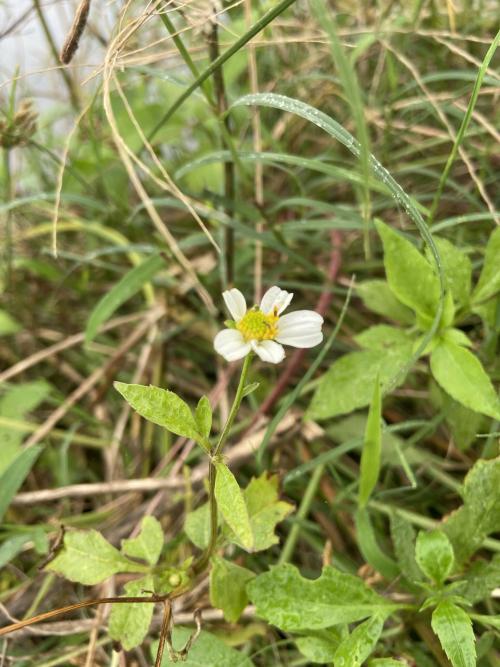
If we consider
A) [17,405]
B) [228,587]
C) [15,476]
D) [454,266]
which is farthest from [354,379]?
[17,405]

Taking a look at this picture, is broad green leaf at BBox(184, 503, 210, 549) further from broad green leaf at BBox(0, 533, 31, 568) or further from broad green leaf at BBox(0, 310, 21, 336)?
broad green leaf at BBox(0, 310, 21, 336)

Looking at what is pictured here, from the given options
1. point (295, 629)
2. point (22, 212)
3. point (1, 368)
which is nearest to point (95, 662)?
point (295, 629)

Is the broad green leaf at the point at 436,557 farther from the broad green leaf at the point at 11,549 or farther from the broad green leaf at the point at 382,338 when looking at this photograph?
the broad green leaf at the point at 11,549

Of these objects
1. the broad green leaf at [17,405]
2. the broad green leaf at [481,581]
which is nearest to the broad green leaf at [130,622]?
the broad green leaf at [481,581]

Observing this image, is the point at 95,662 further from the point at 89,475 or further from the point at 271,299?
the point at 271,299

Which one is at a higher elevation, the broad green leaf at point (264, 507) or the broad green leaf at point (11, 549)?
the broad green leaf at point (264, 507)

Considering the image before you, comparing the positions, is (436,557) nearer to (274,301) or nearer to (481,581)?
(481,581)

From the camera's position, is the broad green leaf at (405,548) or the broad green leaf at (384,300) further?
the broad green leaf at (384,300)
